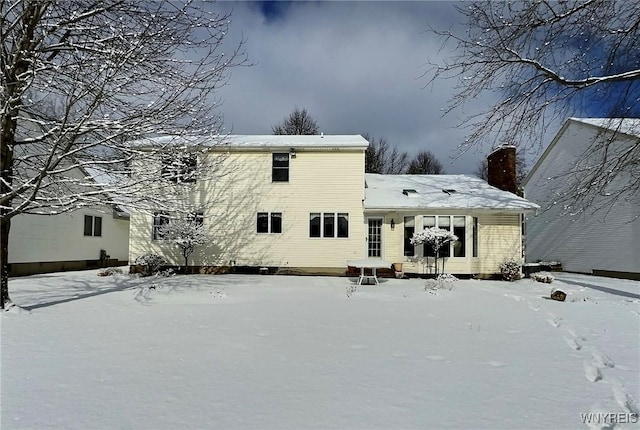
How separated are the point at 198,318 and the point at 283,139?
12245 millimetres

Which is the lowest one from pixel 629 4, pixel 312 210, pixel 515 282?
pixel 515 282

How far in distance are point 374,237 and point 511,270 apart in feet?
18.0

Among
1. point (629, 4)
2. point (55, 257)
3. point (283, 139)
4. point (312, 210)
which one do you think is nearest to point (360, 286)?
point (312, 210)

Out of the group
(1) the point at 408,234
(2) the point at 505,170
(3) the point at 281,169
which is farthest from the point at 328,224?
(2) the point at 505,170

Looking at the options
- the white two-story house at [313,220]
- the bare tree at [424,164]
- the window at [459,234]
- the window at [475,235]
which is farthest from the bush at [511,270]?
the bare tree at [424,164]

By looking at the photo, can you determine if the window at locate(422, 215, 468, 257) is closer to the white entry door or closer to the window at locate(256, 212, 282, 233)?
the white entry door

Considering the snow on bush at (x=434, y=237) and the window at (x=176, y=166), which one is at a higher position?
the window at (x=176, y=166)

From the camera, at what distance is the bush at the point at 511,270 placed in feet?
54.1

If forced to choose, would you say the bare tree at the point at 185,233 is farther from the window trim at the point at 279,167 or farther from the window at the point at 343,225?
the window at the point at 343,225

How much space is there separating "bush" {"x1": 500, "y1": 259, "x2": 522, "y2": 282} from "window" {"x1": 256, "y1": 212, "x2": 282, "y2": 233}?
29.9ft

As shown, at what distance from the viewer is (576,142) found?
67.1 ft

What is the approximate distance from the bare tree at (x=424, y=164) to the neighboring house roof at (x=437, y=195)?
26.1 meters

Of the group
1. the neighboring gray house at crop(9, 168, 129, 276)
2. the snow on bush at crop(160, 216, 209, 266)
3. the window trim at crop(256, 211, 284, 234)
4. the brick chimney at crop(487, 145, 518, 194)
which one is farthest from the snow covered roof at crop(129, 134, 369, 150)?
the brick chimney at crop(487, 145, 518, 194)

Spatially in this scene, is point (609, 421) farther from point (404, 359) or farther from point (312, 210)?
point (312, 210)
